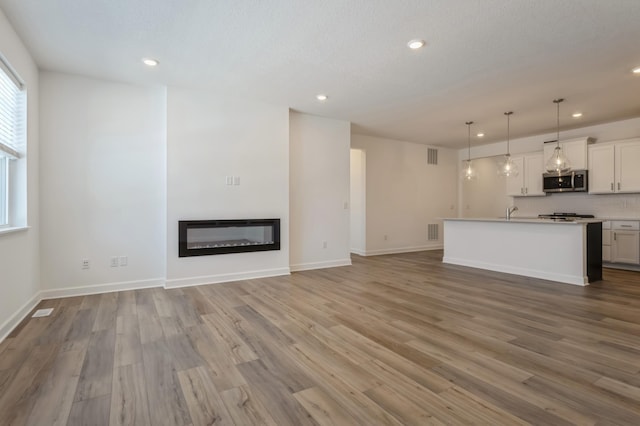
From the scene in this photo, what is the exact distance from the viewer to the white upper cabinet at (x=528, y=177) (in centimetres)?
681

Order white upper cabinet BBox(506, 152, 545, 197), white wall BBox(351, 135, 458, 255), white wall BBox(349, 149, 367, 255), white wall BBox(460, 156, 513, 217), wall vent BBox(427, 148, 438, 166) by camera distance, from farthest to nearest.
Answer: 1. white wall BBox(460, 156, 513, 217)
2. wall vent BBox(427, 148, 438, 166)
3. white wall BBox(351, 135, 458, 255)
4. white wall BBox(349, 149, 367, 255)
5. white upper cabinet BBox(506, 152, 545, 197)

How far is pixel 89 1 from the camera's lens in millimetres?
2520

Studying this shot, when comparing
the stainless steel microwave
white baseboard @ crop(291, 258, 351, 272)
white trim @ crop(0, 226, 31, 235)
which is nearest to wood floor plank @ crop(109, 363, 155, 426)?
white trim @ crop(0, 226, 31, 235)

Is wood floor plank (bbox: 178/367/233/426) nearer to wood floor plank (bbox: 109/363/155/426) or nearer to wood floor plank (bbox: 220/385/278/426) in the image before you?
wood floor plank (bbox: 220/385/278/426)

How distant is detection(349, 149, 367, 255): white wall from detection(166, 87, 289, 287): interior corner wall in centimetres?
250

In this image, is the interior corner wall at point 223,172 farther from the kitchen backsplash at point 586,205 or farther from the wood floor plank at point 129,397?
the kitchen backsplash at point 586,205

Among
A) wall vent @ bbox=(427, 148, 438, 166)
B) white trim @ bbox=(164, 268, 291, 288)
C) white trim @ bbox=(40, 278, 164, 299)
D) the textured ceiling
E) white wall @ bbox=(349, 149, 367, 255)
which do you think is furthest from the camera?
wall vent @ bbox=(427, 148, 438, 166)

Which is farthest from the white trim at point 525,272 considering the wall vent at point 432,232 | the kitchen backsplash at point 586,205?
the kitchen backsplash at point 586,205

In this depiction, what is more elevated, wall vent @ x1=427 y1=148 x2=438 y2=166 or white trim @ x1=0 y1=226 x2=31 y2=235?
wall vent @ x1=427 y1=148 x2=438 y2=166

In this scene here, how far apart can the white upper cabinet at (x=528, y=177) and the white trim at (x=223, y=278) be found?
5.51m

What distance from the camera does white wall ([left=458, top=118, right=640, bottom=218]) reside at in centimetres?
585

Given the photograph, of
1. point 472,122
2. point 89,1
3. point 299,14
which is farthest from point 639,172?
point 89,1

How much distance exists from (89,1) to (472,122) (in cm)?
581

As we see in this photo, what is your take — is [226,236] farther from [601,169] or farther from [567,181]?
[601,169]
